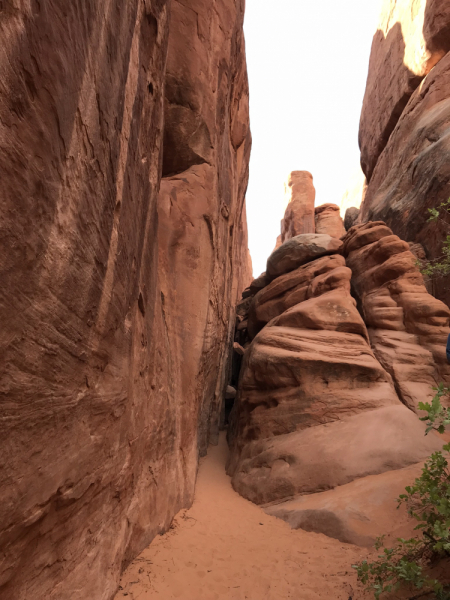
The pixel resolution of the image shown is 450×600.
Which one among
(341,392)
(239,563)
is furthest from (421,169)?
(239,563)

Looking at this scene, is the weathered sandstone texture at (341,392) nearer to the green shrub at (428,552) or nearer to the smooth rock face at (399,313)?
the smooth rock face at (399,313)

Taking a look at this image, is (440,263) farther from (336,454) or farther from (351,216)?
(351,216)

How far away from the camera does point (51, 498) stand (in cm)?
333

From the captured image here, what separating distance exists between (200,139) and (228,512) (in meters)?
8.81

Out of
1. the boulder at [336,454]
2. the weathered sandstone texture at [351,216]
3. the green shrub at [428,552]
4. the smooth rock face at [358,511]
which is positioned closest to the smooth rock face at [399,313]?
the boulder at [336,454]

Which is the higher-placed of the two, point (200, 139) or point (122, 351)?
point (200, 139)

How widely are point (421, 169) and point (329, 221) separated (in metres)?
21.2

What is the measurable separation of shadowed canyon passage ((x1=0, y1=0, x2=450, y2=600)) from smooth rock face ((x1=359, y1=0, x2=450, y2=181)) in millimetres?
7110

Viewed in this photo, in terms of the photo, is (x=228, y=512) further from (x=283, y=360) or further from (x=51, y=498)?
(x=51, y=498)

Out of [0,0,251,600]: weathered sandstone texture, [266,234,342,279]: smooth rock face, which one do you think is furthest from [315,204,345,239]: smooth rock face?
[0,0,251,600]: weathered sandstone texture

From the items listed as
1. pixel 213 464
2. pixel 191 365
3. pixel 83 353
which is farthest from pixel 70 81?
pixel 213 464

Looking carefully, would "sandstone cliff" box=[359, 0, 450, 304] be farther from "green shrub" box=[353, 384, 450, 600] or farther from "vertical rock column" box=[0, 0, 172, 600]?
"vertical rock column" box=[0, 0, 172, 600]

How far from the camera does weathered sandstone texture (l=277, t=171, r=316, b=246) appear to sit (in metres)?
35.7

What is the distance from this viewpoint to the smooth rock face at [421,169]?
1316cm
